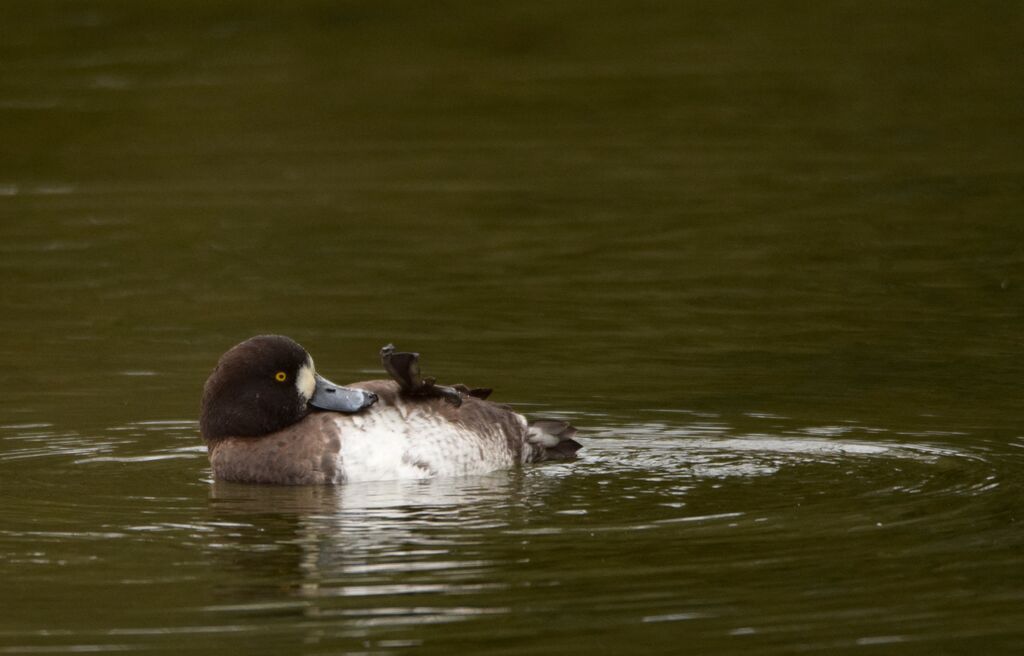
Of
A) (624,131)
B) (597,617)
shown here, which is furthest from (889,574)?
(624,131)

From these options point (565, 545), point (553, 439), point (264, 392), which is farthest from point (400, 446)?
point (565, 545)

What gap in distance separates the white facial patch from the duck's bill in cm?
2

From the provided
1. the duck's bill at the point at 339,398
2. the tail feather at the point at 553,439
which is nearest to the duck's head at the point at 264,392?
the duck's bill at the point at 339,398

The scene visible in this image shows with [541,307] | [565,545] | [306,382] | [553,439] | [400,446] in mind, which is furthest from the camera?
[541,307]

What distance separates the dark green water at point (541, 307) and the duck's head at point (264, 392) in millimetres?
420

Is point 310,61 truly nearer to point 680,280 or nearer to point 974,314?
point 680,280

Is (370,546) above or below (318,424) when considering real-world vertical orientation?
below

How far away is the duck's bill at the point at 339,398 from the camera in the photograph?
1125 cm

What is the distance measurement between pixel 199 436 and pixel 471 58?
16.6 meters

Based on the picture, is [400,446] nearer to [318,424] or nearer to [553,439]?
[318,424]

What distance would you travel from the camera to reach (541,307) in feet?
53.3

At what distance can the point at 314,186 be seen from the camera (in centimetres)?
2188

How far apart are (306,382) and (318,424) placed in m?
0.24

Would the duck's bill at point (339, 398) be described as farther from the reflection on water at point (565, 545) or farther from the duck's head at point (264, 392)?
the reflection on water at point (565, 545)
